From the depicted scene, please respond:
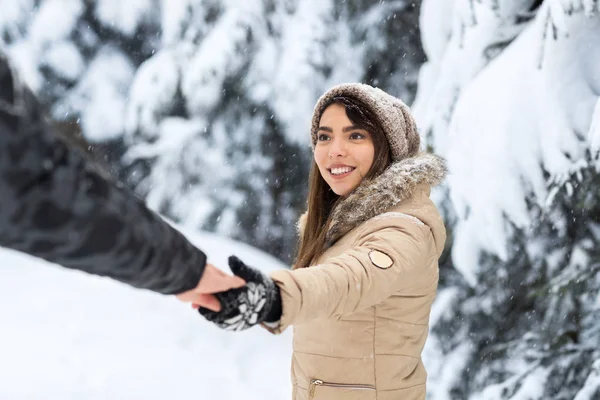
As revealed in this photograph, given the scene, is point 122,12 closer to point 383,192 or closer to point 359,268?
point 383,192

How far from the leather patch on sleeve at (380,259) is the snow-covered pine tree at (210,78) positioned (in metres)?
3.97

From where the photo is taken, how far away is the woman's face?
5.63 ft

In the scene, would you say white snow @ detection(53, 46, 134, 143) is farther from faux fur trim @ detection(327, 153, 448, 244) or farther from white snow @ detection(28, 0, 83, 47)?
faux fur trim @ detection(327, 153, 448, 244)

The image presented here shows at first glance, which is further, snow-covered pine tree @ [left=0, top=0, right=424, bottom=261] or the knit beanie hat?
snow-covered pine tree @ [left=0, top=0, right=424, bottom=261]

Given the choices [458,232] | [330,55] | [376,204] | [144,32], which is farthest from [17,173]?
[144,32]

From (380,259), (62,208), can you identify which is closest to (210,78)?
(380,259)

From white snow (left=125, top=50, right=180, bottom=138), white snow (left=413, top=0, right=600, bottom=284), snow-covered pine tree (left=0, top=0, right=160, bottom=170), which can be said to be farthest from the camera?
snow-covered pine tree (left=0, top=0, right=160, bottom=170)

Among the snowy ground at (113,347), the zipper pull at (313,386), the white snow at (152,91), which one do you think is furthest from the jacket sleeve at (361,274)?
the white snow at (152,91)

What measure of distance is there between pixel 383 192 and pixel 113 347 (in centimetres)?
280

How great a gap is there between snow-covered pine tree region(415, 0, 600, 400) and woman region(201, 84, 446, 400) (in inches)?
38.7

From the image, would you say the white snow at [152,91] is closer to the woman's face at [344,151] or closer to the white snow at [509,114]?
the white snow at [509,114]

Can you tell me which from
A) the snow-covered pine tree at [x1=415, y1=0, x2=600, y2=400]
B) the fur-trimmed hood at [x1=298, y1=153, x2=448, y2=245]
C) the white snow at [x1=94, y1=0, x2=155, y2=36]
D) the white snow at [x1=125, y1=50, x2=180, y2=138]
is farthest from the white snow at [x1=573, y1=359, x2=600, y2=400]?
the white snow at [x1=94, y1=0, x2=155, y2=36]

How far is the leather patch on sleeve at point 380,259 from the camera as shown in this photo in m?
1.19

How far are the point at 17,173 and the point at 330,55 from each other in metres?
4.95
